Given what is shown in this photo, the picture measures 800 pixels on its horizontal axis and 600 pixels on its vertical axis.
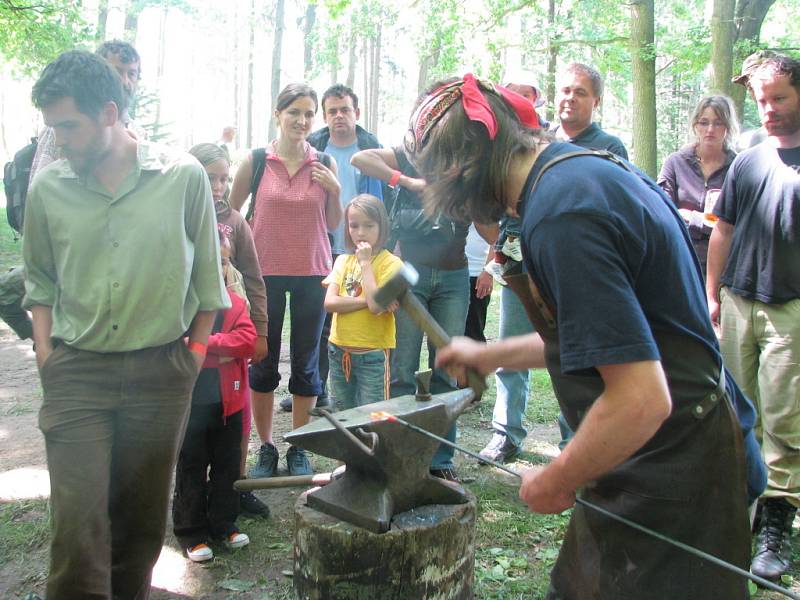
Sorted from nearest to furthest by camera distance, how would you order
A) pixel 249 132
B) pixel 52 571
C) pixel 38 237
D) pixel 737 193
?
1. pixel 52 571
2. pixel 38 237
3. pixel 737 193
4. pixel 249 132

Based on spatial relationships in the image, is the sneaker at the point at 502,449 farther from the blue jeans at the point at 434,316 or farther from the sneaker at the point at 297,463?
the sneaker at the point at 297,463

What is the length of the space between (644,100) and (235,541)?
7.79 metres

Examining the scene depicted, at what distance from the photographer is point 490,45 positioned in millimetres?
15445

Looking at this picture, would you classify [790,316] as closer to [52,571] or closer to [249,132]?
[52,571]

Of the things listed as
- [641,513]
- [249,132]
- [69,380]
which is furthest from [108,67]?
[249,132]

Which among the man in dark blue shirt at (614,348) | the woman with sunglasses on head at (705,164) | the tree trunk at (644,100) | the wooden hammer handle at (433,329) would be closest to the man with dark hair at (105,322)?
the wooden hammer handle at (433,329)

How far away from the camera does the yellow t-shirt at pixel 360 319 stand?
3895mm

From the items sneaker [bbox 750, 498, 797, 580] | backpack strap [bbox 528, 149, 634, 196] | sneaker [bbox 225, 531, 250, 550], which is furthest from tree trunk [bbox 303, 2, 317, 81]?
backpack strap [bbox 528, 149, 634, 196]

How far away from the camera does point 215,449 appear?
3379 mm

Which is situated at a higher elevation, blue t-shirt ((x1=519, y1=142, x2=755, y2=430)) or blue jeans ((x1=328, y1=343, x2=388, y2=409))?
blue t-shirt ((x1=519, y1=142, x2=755, y2=430))

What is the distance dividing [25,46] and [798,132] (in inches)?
511

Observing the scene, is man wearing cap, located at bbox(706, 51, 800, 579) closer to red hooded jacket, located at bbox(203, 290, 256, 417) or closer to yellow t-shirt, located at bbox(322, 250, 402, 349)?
yellow t-shirt, located at bbox(322, 250, 402, 349)

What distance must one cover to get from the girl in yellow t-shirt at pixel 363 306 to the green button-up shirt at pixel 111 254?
4.55 ft

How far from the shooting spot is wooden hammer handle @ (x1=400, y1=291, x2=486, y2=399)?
7.30 feet
